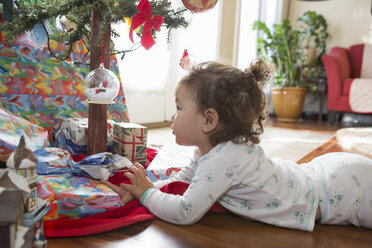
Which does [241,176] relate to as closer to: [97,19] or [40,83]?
[97,19]

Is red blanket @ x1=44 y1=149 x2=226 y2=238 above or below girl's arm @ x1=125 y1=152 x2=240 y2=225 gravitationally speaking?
below

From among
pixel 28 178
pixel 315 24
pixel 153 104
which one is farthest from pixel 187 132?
pixel 315 24

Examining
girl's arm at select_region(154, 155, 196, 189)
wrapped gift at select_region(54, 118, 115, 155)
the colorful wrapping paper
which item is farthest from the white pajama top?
the colorful wrapping paper

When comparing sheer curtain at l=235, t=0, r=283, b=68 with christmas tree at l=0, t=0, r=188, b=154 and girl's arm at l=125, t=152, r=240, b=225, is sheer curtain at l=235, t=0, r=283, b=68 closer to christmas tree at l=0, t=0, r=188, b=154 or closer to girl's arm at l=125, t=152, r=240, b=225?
christmas tree at l=0, t=0, r=188, b=154

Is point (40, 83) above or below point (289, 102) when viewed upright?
above

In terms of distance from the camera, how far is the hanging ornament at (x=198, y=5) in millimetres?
1141

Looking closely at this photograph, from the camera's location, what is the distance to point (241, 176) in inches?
33.9

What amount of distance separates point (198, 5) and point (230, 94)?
0.42 metres

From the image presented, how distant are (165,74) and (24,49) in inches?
66.0

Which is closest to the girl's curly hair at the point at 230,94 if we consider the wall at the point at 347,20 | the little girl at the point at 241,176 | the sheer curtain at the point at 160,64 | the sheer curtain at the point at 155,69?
the little girl at the point at 241,176

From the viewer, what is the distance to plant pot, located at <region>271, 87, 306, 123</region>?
4227 millimetres

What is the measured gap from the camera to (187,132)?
919 mm

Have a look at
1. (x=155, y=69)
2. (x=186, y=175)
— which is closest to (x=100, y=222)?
(x=186, y=175)

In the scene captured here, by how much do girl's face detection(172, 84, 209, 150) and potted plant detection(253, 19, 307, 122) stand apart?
139 inches
